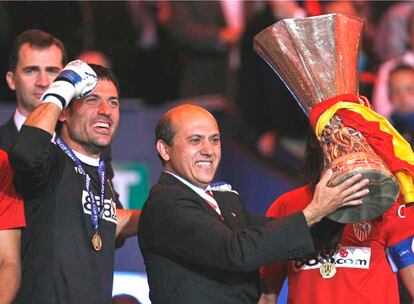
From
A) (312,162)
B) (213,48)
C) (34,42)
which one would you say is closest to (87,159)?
(312,162)

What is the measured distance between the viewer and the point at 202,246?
4.93m

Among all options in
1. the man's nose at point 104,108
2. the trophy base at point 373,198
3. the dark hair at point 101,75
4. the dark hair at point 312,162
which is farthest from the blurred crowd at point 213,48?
the trophy base at point 373,198

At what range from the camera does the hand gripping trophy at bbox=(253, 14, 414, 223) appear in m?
4.82

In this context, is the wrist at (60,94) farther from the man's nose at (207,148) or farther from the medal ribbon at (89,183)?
the man's nose at (207,148)

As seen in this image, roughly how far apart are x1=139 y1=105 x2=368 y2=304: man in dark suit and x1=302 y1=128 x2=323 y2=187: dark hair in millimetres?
318

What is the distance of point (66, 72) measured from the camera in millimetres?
5113

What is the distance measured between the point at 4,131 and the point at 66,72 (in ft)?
3.63

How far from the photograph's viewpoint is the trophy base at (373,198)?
4.68 meters

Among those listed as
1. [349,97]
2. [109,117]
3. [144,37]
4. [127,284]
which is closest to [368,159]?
[349,97]

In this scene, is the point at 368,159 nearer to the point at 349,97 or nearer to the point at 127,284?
the point at 349,97

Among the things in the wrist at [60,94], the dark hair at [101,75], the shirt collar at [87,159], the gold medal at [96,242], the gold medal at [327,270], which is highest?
the dark hair at [101,75]

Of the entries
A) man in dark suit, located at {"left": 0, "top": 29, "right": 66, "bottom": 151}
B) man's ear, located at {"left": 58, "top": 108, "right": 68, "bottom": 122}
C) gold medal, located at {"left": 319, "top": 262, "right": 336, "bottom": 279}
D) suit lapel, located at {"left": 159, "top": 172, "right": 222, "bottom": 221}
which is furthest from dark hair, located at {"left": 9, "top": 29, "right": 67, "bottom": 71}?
gold medal, located at {"left": 319, "top": 262, "right": 336, "bottom": 279}

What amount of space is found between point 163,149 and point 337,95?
868 millimetres

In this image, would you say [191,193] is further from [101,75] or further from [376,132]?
[376,132]
